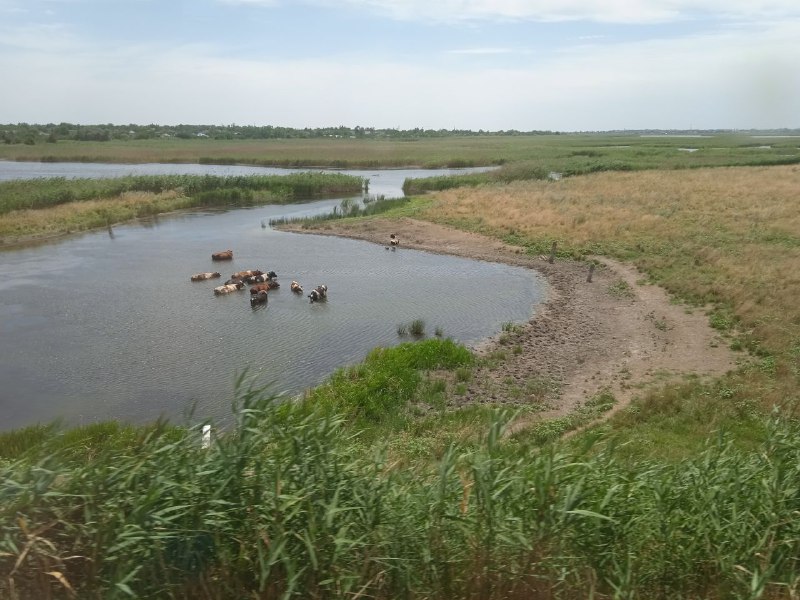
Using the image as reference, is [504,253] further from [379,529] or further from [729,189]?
[379,529]

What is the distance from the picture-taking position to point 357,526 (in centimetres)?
352

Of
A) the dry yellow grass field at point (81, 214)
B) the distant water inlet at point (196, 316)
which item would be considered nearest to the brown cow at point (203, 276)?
the distant water inlet at point (196, 316)

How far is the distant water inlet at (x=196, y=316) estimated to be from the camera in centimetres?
1162

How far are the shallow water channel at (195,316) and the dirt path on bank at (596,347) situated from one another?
124cm

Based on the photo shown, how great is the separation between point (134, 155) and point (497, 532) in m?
76.2

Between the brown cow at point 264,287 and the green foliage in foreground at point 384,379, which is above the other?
the brown cow at point 264,287

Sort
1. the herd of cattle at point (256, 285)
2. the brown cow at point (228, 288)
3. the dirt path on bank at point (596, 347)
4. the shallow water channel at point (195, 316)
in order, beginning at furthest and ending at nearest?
1. the brown cow at point (228, 288)
2. the herd of cattle at point (256, 285)
3. the shallow water channel at point (195, 316)
4. the dirt path on bank at point (596, 347)

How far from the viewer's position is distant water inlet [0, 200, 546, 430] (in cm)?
1162

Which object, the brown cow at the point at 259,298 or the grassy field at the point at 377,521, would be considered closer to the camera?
the grassy field at the point at 377,521

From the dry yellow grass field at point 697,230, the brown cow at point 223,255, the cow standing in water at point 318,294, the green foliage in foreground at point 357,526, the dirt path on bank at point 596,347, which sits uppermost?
the green foliage in foreground at point 357,526

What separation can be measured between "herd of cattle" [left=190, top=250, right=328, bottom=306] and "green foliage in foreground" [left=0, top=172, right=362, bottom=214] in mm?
17772

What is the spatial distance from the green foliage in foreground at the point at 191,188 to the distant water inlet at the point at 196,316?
7.72 meters

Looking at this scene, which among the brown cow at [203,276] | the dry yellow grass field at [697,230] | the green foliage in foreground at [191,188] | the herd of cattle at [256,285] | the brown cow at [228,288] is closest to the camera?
the dry yellow grass field at [697,230]

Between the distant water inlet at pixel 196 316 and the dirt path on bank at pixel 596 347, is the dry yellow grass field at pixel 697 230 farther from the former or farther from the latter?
the distant water inlet at pixel 196 316
